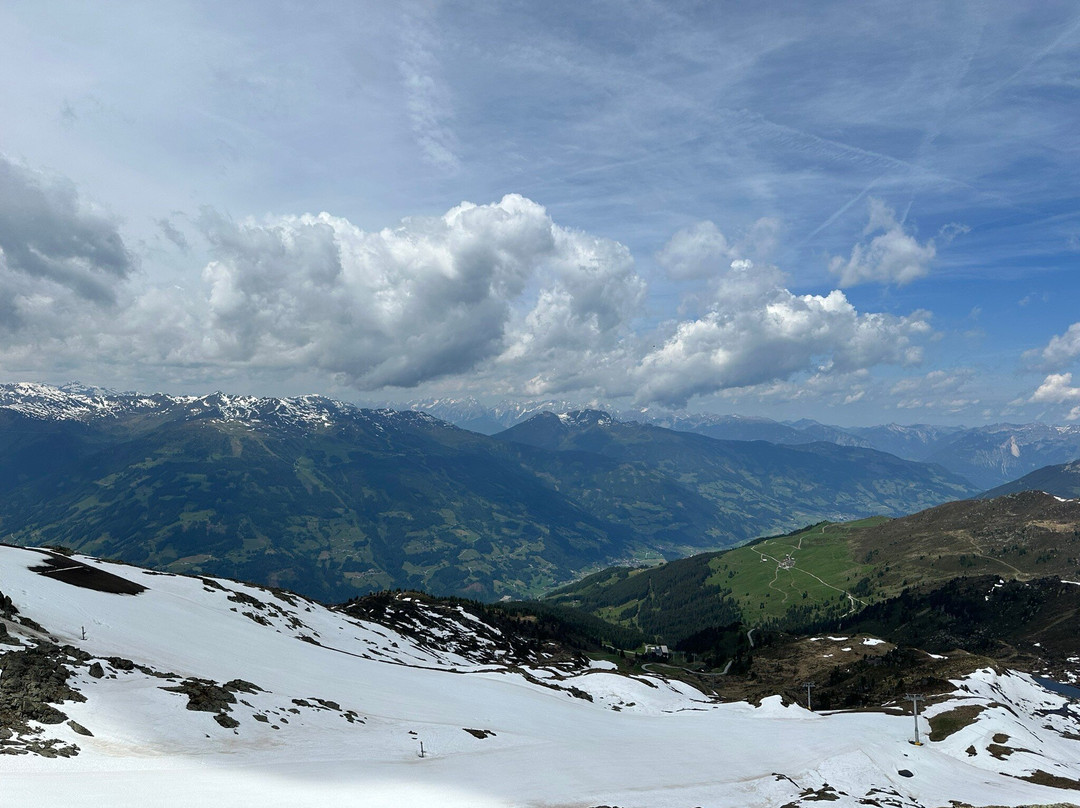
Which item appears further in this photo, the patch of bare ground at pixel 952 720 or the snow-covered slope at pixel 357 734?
the patch of bare ground at pixel 952 720

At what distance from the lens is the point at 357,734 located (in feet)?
143

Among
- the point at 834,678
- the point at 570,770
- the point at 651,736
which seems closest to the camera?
the point at 570,770

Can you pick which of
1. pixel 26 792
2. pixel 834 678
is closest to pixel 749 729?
pixel 26 792

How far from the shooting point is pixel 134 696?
37188 mm

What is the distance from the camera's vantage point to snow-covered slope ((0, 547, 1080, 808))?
31.1 metres

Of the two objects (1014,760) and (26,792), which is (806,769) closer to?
(1014,760)

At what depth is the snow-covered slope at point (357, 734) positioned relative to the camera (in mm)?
31125

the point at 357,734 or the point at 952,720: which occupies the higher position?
the point at 357,734

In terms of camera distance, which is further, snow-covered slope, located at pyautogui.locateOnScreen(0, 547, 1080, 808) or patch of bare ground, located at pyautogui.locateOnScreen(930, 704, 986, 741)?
patch of bare ground, located at pyautogui.locateOnScreen(930, 704, 986, 741)

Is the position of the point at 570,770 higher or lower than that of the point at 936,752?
higher

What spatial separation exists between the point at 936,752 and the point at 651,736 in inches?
1668

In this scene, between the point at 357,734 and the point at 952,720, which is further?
the point at 952,720

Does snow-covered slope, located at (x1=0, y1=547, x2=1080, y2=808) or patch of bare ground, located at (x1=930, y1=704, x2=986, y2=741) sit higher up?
snow-covered slope, located at (x1=0, y1=547, x2=1080, y2=808)

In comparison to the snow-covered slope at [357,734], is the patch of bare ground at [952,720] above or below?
below
